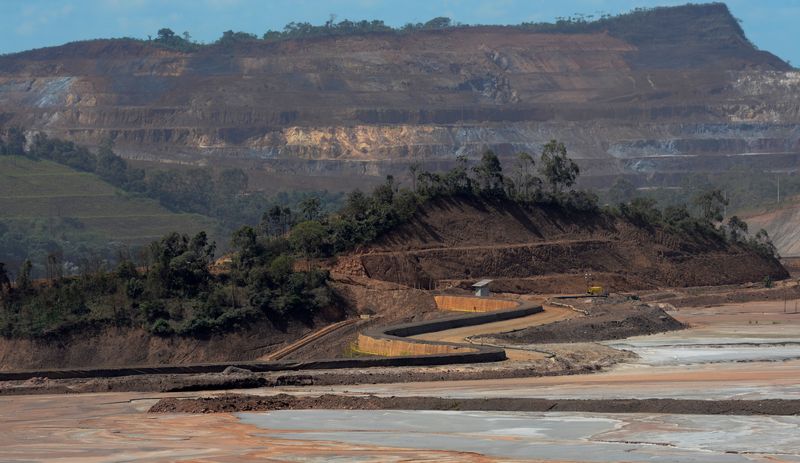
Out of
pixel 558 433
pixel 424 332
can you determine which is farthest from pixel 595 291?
pixel 558 433

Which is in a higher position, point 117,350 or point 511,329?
point 511,329

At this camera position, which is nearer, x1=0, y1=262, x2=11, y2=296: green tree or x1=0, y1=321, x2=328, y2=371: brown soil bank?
x1=0, y1=321, x2=328, y2=371: brown soil bank

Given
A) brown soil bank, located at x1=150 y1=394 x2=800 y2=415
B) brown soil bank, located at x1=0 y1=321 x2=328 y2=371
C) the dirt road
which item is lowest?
brown soil bank, located at x1=0 y1=321 x2=328 y2=371

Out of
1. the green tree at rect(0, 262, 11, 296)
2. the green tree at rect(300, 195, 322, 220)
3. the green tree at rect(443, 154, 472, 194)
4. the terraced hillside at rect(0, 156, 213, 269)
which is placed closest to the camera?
the green tree at rect(0, 262, 11, 296)

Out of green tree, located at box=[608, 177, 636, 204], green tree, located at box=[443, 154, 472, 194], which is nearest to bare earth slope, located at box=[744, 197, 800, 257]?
green tree, located at box=[608, 177, 636, 204]

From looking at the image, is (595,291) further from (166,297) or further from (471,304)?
(166,297)

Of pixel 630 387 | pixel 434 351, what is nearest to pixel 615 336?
pixel 434 351

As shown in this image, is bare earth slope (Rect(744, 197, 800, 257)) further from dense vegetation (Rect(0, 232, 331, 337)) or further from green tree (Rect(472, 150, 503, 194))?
dense vegetation (Rect(0, 232, 331, 337))
